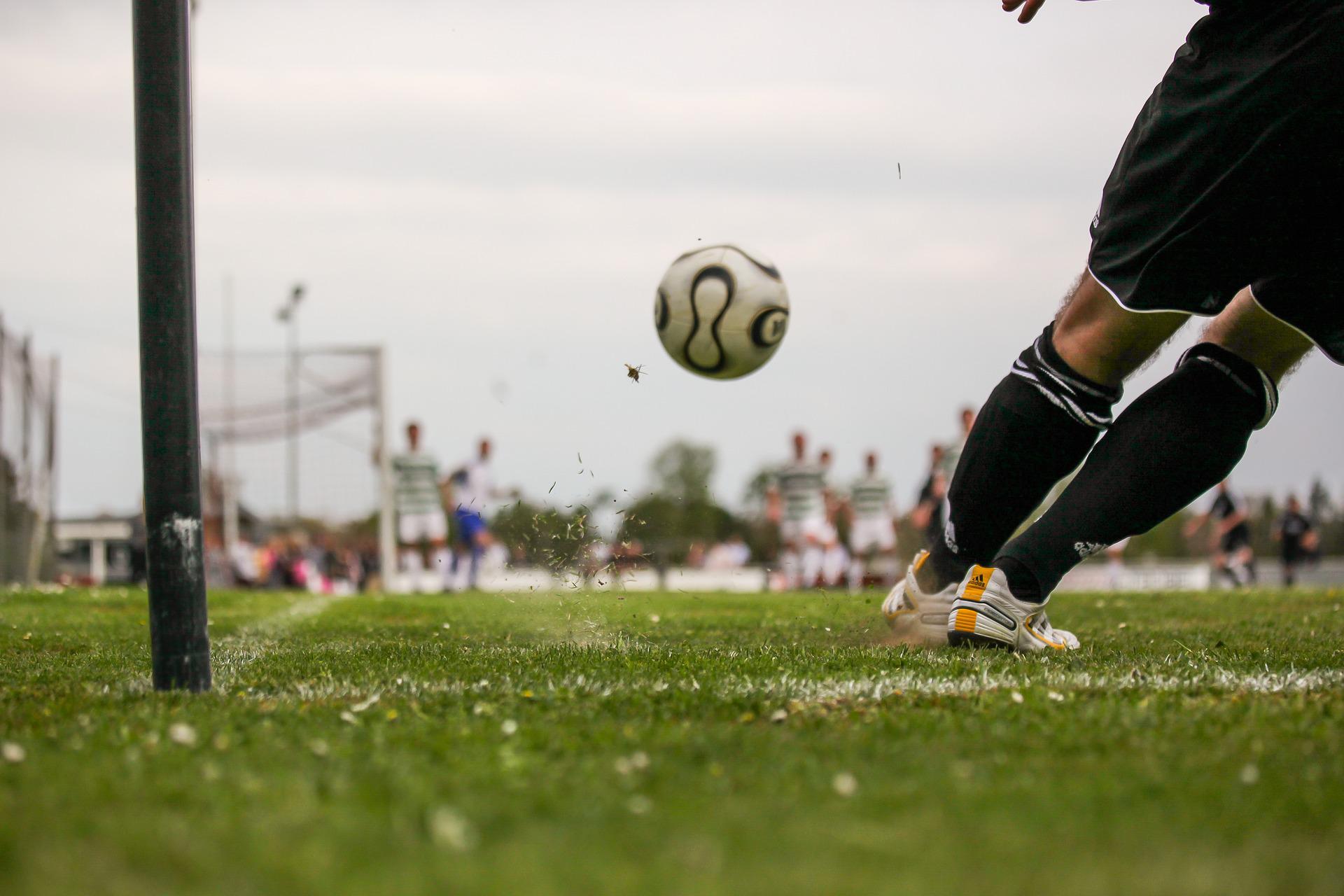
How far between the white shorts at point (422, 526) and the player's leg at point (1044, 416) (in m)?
13.9

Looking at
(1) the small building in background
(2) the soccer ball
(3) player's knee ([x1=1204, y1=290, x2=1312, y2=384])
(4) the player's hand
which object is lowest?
(1) the small building in background

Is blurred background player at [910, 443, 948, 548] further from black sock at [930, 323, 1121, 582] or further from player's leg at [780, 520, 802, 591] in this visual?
black sock at [930, 323, 1121, 582]

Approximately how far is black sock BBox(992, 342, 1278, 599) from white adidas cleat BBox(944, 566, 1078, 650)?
5 centimetres

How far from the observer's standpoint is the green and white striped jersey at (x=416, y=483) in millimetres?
17375

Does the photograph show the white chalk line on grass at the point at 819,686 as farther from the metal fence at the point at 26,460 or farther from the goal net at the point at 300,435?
the goal net at the point at 300,435

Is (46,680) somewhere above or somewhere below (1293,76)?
below

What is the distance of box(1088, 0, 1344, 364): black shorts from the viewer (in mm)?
3197

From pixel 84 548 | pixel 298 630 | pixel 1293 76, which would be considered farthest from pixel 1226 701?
pixel 84 548

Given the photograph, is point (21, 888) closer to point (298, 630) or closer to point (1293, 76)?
point (1293, 76)

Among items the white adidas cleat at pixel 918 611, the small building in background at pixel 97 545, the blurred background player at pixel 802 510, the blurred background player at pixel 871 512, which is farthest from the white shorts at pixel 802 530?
the small building in background at pixel 97 545

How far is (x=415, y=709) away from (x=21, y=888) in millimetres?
1277

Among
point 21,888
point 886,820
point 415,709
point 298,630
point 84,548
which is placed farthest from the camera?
point 84,548

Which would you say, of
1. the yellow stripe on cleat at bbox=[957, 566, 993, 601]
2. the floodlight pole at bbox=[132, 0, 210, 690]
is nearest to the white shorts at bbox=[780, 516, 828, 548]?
the yellow stripe on cleat at bbox=[957, 566, 993, 601]

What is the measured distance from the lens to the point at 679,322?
476cm
